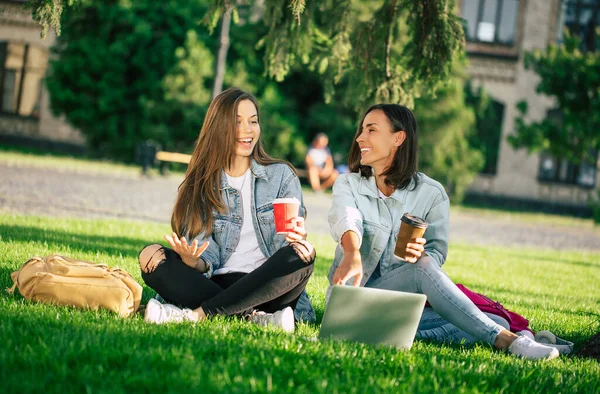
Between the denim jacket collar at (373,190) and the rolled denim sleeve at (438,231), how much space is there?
191 mm

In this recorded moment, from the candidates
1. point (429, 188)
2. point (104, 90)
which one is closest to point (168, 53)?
point (104, 90)

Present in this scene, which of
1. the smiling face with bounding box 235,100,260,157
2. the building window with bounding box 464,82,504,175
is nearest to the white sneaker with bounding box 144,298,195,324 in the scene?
the smiling face with bounding box 235,100,260,157

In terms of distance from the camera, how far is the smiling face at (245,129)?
4.94m

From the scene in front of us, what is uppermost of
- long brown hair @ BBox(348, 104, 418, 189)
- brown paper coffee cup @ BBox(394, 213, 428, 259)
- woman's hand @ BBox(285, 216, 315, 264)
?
long brown hair @ BBox(348, 104, 418, 189)

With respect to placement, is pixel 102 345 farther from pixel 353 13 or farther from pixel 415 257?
pixel 353 13

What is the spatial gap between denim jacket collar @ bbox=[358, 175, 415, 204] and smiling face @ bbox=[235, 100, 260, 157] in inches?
29.6

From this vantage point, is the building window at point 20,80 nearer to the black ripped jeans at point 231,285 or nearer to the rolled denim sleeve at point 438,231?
the black ripped jeans at point 231,285

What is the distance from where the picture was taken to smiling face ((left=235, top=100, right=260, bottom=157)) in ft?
16.2

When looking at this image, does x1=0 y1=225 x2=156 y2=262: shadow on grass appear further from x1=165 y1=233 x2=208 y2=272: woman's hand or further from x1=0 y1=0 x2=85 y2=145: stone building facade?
x1=0 y1=0 x2=85 y2=145: stone building facade

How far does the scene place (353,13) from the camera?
8250mm

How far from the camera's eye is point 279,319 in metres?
4.43

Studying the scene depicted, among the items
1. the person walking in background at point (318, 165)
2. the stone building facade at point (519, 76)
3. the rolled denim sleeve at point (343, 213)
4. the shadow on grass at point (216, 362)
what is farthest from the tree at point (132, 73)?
the shadow on grass at point (216, 362)

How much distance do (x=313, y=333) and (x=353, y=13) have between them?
4710mm

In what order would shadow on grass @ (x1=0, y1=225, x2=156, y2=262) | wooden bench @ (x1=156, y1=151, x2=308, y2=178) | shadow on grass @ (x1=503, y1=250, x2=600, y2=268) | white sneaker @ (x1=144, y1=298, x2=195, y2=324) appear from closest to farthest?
white sneaker @ (x1=144, y1=298, x2=195, y2=324), shadow on grass @ (x1=0, y1=225, x2=156, y2=262), shadow on grass @ (x1=503, y1=250, x2=600, y2=268), wooden bench @ (x1=156, y1=151, x2=308, y2=178)
